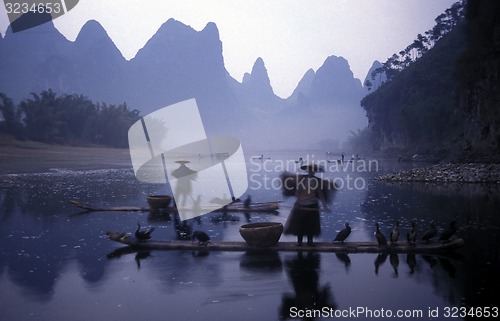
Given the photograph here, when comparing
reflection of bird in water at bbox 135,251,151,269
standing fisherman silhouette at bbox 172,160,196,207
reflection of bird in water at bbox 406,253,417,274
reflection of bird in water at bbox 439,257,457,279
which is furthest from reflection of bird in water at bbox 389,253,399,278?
standing fisherman silhouette at bbox 172,160,196,207

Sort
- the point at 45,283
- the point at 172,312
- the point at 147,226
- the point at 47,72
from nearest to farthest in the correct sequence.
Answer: the point at 172,312 → the point at 45,283 → the point at 147,226 → the point at 47,72

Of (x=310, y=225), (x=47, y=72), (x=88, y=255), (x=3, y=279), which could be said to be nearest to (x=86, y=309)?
(x=3, y=279)

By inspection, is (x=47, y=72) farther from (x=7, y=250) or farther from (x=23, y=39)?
(x=7, y=250)

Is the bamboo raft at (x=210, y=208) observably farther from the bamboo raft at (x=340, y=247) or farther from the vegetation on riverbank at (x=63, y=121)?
the vegetation on riverbank at (x=63, y=121)

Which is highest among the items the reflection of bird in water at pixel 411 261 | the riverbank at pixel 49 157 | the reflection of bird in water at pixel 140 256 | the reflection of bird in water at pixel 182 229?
the riverbank at pixel 49 157

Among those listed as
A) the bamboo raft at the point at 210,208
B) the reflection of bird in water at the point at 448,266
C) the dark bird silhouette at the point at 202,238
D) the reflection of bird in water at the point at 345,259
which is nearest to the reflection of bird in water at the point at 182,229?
the bamboo raft at the point at 210,208

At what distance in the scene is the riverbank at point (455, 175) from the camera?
97.0 feet

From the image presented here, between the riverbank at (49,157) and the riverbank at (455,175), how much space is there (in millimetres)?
36590

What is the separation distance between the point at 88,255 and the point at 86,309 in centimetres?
395

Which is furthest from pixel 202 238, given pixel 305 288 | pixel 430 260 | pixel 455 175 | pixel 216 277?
pixel 455 175

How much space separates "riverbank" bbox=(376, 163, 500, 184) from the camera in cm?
2956

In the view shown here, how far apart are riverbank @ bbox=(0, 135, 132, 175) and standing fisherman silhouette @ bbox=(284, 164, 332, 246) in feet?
122

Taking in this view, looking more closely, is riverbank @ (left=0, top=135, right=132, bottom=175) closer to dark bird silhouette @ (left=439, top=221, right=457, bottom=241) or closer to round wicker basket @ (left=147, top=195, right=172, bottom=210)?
round wicker basket @ (left=147, top=195, right=172, bottom=210)

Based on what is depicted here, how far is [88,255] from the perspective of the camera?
34.8 feet
